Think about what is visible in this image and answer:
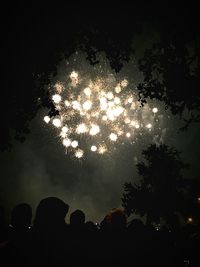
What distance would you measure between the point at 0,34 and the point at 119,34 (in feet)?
9.95

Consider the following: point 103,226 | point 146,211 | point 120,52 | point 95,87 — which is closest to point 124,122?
point 95,87

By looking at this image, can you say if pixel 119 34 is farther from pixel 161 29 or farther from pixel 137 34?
pixel 161 29

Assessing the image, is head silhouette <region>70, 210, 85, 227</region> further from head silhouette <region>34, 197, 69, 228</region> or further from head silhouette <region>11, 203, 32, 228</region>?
head silhouette <region>11, 203, 32, 228</region>

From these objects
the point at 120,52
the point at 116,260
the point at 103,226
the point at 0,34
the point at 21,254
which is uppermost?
the point at 120,52

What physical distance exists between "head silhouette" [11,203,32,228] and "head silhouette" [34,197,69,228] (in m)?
0.14

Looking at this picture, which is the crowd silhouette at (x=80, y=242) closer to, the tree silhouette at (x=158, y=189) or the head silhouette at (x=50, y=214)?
the head silhouette at (x=50, y=214)

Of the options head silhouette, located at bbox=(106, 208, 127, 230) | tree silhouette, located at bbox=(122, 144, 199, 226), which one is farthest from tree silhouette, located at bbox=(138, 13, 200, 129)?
tree silhouette, located at bbox=(122, 144, 199, 226)

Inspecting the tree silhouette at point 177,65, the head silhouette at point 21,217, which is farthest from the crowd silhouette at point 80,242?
the tree silhouette at point 177,65

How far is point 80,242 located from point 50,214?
619 millimetres

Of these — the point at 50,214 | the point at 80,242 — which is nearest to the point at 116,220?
the point at 80,242

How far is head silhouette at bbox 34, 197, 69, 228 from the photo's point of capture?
478 centimetres

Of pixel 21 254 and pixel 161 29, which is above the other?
pixel 161 29

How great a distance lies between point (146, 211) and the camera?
22.3 metres

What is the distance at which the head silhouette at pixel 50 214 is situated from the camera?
15.7ft
